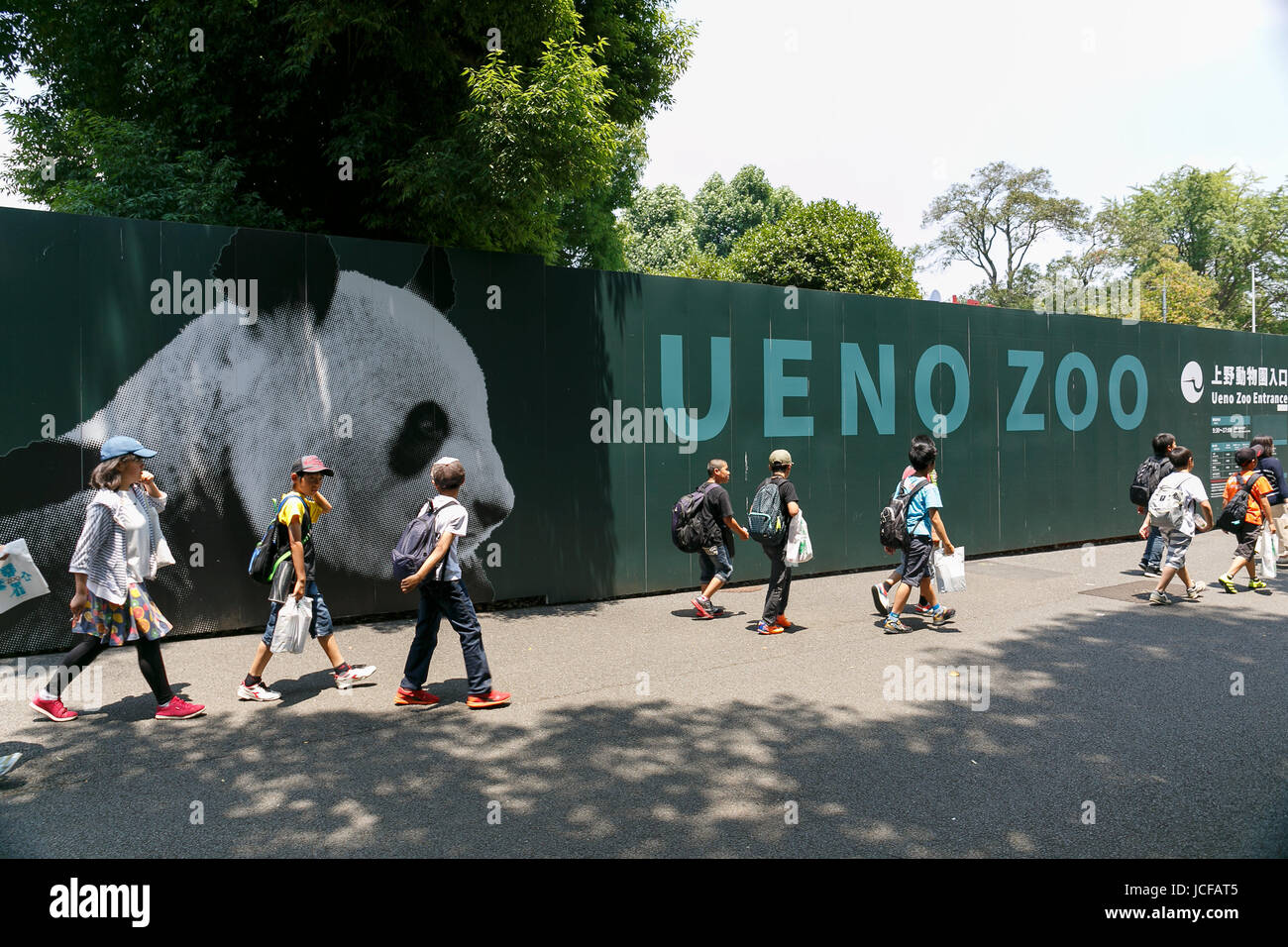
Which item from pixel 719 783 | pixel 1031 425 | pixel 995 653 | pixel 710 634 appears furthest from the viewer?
pixel 1031 425

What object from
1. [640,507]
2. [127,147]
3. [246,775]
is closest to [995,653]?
[640,507]

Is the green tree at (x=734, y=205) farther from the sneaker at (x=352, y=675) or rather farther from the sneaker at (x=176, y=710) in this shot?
the sneaker at (x=176, y=710)

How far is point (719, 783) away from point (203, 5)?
1026cm

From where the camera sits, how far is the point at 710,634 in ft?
26.4

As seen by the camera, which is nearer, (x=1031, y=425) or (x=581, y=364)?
(x=581, y=364)

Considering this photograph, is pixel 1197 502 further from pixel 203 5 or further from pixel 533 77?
pixel 203 5

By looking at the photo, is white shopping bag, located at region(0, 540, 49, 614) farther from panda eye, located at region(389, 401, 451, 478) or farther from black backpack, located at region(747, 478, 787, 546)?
black backpack, located at region(747, 478, 787, 546)

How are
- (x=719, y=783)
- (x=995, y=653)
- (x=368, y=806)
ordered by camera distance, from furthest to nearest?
(x=995, y=653)
(x=719, y=783)
(x=368, y=806)

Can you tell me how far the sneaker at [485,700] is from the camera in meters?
5.81

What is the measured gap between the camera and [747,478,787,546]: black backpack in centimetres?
800

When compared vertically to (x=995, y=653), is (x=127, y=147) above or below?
above

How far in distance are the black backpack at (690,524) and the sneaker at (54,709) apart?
4.94 meters

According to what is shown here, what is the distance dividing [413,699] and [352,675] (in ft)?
2.62
